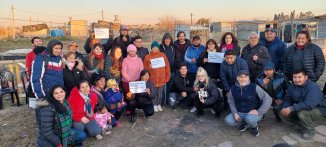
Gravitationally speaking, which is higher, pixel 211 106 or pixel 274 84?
pixel 274 84

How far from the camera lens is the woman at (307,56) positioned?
538cm

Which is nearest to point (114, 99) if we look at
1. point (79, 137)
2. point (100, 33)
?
point (79, 137)

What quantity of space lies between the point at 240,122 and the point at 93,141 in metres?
2.62

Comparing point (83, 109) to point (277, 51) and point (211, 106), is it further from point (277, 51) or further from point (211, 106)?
point (277, 51)

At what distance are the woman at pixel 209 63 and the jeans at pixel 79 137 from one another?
3152 mm

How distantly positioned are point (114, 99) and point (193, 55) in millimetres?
2216

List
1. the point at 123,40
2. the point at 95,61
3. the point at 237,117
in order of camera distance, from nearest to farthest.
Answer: the point at 237,117, the point at 95,61, the point at 123,40

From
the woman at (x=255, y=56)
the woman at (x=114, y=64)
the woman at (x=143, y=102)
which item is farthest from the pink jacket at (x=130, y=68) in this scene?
the woman at (x=255, y=56)

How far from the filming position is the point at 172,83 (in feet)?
22.4

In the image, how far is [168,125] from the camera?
18.5ft

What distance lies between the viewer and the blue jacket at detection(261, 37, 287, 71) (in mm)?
6145

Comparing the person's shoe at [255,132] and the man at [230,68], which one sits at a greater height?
the man at [230,68]

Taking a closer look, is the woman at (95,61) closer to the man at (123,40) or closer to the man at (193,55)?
the man at (123,40)

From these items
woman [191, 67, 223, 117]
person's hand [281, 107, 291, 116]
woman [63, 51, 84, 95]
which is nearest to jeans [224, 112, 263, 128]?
person's hand [281, 107, 291, 116]
